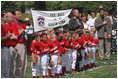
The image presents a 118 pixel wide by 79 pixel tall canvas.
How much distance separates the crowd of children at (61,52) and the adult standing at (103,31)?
6.81 ft

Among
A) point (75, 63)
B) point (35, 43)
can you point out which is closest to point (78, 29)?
point (75, 63)

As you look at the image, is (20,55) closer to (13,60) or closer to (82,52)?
(13,60)

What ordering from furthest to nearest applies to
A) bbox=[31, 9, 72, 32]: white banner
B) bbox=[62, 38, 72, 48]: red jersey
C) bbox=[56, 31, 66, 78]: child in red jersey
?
bbox=[31, 9, 72, 32]: white banner
bbox=[62, 38, 72, 48]: red jersey
bbox=[56, 31, 66, 78]: child in red jersey

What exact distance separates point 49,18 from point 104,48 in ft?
8.77

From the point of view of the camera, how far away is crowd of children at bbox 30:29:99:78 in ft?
41.9

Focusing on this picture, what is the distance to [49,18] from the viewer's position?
17.7 m

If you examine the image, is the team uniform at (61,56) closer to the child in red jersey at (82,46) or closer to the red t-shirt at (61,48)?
the red t-shirt at (61,48)

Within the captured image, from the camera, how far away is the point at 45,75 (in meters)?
12.7

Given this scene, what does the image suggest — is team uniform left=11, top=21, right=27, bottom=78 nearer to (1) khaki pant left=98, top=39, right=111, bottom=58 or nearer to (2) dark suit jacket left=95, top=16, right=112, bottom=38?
(2) dark suit jacket left=95, top=16, right=112, bottom=38

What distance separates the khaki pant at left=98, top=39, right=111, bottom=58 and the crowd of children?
85.9 inches

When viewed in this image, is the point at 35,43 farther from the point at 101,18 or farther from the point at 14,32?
the point at 101,18

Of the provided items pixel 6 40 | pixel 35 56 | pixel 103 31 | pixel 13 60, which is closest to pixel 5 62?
pixel 6 40

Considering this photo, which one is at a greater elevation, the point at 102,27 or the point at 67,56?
the point at 102,27

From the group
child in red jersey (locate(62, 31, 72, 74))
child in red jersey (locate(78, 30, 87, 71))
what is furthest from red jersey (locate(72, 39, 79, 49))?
child in red jersey (locate(78, 30, 87, 71))
